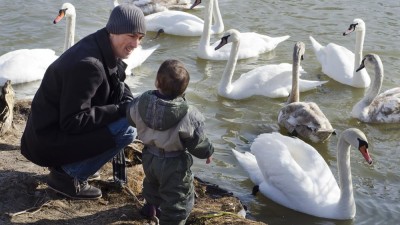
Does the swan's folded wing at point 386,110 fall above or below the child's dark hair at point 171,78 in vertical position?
below

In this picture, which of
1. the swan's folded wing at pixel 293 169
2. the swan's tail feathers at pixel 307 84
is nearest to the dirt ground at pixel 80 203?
the swan's folded wing at pixel 293 169

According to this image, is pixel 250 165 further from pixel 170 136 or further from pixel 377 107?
pixel 170 136

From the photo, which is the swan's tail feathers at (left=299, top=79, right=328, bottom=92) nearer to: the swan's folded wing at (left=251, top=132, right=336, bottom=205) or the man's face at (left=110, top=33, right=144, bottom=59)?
the swan's folded wing at (left=251, top=132, right=336, bottom=205)

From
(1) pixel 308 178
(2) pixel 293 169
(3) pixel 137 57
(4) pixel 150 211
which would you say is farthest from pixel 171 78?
(3) pixel 137 57

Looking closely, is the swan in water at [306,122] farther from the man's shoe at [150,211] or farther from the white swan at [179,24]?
the white swan at [179,24]

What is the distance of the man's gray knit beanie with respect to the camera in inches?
208

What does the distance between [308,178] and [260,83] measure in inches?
140

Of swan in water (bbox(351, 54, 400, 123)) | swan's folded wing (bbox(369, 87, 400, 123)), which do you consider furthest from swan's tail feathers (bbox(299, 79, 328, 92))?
swan's folded wing (bbox(369, 87, 400, 123))

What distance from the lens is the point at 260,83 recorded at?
425 inches

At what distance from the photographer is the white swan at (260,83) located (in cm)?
1080

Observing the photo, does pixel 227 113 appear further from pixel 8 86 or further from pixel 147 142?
pixel 147 142

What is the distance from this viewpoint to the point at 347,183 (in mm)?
7289

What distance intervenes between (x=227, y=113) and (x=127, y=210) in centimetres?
470

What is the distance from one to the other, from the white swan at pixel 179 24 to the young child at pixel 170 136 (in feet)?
28.3
